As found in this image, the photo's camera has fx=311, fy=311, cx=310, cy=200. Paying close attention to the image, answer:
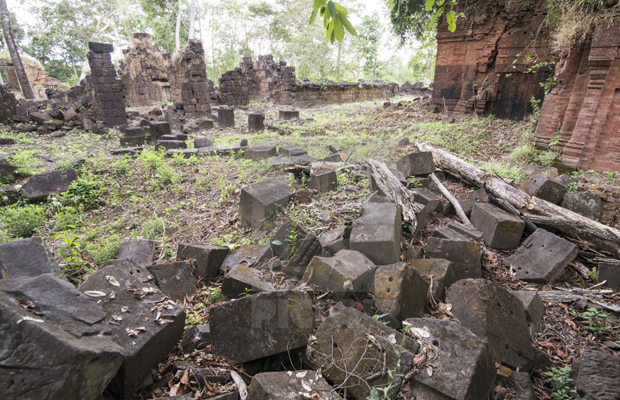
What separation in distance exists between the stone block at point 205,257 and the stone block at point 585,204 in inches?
185

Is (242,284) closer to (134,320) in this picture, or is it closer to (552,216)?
(134,320)

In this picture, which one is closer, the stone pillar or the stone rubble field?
the stone rubble field

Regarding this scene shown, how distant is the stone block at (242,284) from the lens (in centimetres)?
258

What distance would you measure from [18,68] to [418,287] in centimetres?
2384

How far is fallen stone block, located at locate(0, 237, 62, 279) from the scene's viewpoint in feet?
8.84

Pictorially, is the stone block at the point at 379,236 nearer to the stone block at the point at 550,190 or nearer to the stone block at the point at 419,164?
the stone block at the point at 419,164

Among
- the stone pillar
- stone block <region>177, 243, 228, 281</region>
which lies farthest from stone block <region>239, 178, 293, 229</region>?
the stone pillar

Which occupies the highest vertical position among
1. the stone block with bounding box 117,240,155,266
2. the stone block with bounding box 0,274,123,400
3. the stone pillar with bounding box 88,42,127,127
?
the stone pillar with bounding box 88,42,127,127

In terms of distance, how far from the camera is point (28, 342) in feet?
4.26

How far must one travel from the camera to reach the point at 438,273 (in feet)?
9.34

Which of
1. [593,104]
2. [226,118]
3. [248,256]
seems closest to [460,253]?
[248,256]

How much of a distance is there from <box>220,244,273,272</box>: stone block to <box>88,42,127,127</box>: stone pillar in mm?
12470

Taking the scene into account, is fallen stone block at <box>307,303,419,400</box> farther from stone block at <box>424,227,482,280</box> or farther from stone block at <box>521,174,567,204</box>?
stone block at <box>521,174,567,204</box>

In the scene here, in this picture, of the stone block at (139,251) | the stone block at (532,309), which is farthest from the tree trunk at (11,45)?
the stone block at (532,309)
